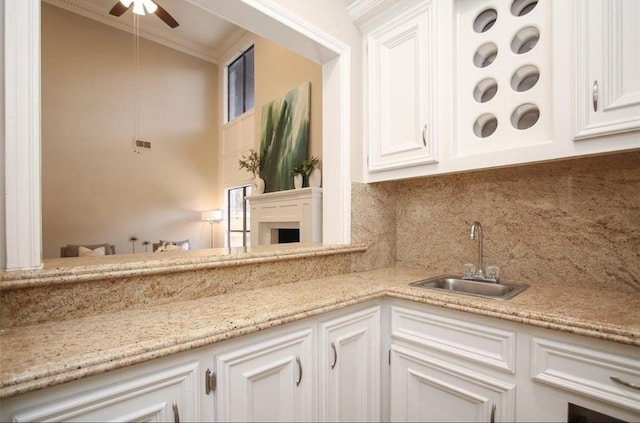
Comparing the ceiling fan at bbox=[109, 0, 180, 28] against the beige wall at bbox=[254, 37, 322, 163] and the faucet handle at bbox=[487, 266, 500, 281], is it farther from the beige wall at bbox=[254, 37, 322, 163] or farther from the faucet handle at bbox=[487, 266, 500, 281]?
the faucet handle at bbox=[487, 266, 500, 281]

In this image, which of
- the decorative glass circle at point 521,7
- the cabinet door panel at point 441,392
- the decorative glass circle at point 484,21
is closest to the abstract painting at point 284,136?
the decorative glass circle at point 484,21

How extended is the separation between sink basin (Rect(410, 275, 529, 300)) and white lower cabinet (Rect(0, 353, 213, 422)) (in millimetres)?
1116

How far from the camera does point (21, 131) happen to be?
954 millimetres

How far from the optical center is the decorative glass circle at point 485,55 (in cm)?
155

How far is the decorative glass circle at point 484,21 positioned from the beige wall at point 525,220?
0.74m

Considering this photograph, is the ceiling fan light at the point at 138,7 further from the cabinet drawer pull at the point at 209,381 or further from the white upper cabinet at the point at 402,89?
the cabinet drawer pull at the point at 209,381

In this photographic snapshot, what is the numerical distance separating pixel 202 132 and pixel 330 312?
6090 mm

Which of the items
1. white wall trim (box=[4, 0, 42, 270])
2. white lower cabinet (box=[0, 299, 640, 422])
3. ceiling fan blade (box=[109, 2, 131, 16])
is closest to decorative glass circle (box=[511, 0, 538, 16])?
white lower cabinet (box=[0, 299, 640, 422])

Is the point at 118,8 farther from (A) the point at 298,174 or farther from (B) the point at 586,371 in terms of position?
(B) the point at 586,371

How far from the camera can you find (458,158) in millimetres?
1579

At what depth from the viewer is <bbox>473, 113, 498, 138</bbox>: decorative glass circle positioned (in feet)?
5.07

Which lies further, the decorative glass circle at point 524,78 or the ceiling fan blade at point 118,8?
Result: the ceiling fan blade at point 118,8

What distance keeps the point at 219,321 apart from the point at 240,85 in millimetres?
6132

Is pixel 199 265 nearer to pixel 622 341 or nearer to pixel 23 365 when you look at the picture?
pixel 23 365
